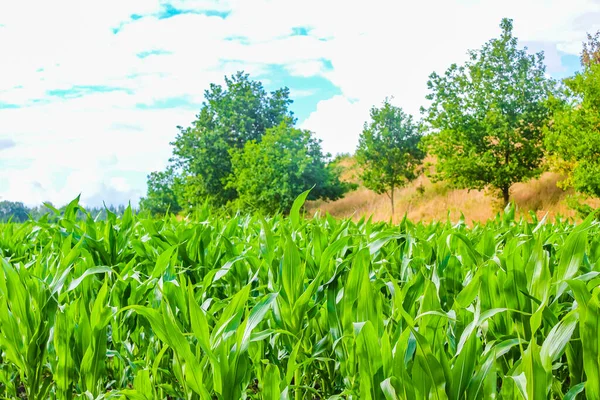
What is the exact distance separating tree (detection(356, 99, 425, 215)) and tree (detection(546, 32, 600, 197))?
35.6 ft

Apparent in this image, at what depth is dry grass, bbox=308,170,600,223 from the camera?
3080 centimetres

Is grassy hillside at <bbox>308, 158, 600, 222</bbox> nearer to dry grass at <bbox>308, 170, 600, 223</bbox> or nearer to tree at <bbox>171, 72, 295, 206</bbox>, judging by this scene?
dry grass at <bbox>308, 170, 600, 223</bbox>

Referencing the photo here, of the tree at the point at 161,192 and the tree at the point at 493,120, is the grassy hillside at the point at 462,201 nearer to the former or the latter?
the tree at the point at 493,120

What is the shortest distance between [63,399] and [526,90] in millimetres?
30299

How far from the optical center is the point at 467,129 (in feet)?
94.6

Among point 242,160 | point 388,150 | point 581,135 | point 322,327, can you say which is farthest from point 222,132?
point 322,327

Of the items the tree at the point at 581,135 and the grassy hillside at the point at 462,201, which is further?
the grassy hillside at the point at 462,201

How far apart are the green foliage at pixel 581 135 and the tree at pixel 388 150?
35.8 feet

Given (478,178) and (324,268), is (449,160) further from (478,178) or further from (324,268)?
(324,268)

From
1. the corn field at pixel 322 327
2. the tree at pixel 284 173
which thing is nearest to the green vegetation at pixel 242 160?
the tree at pixel 284 173

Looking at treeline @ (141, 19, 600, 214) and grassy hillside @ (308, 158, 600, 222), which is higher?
treeline @ (141, 19, 600, 214)

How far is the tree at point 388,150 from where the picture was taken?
33.9 m

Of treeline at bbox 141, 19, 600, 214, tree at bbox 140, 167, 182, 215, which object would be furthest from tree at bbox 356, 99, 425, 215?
tree at bbox 140, 167, 182, 215

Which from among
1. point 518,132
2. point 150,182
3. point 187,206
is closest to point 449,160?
point 518,132
